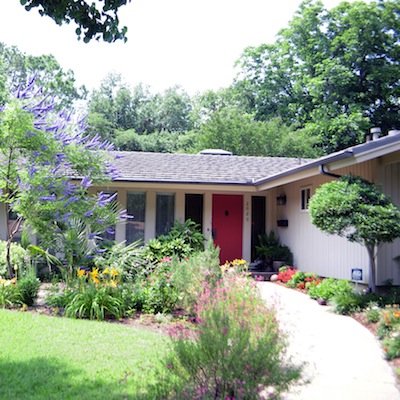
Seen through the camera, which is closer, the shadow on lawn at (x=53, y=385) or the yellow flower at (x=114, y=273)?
the shadow on lawn at (x=53, y=385)

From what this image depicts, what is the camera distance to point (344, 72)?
1073 inches

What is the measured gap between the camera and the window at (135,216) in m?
13.3

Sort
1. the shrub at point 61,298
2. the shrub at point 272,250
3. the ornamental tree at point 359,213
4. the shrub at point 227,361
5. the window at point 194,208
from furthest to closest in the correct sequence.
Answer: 1. the window at point 194,208
2. the shrub at point 272,250
3. the shrub at point 61,298
4. the ornamental tree at point 359,213
5. the shrub at point 227,361

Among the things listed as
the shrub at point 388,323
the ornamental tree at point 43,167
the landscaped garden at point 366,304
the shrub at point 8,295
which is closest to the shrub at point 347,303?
the landscaped garden at point 366,304

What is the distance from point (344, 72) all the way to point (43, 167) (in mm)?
22342

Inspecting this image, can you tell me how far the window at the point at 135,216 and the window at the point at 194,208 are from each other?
1.23 metres

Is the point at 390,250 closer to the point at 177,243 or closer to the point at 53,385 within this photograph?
the point at 177,243

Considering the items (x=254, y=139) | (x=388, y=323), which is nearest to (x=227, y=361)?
(x=388, y=323)

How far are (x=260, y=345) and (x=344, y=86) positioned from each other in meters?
26.6

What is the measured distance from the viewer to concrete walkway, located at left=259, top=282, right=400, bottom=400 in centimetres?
443

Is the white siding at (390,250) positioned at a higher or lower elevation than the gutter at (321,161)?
lower

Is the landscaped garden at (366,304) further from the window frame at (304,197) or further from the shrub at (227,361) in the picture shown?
the shrub at (227,361)

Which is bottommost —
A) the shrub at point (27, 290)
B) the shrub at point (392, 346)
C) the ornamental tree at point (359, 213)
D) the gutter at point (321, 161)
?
the shrub at point (392, 346)

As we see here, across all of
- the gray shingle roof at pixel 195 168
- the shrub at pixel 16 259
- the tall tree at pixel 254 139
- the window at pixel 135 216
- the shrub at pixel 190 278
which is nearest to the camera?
the shrub at pixel 190 278
